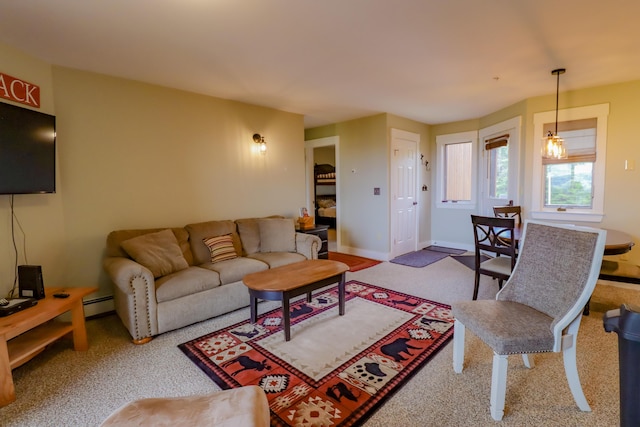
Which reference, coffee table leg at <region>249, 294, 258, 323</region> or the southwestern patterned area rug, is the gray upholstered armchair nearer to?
the southwestern patterned area rug

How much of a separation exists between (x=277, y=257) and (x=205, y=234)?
2.82ft

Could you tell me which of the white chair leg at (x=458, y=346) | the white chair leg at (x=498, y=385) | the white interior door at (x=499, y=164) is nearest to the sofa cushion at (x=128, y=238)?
the white chair leg at (x=458, y=346)

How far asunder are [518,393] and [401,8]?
249 centimetres

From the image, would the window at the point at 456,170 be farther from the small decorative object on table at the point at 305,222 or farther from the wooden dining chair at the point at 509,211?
the small decorative object on table at the point at 305,222

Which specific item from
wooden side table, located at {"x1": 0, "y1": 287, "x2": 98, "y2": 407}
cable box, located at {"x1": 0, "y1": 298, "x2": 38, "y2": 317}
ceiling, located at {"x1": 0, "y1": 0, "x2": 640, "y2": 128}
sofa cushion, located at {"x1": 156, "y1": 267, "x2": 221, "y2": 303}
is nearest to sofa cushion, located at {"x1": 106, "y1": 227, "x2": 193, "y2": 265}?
sofa cushion, located at {"x1": 156, "y1": 267, "x2": 221, "y2": 303}

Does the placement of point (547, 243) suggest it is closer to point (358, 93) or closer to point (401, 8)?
A: point (401, 8)

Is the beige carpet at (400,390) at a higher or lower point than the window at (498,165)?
lower

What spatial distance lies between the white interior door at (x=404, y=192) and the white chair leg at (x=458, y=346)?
3.10 m

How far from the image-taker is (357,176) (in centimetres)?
531

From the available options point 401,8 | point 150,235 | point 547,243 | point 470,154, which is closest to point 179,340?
point 150,235

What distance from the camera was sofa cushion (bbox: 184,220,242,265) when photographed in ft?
11.0

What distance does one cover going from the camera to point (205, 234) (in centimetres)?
346

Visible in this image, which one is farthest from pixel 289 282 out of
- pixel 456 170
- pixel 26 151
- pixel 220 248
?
pixel 456 170

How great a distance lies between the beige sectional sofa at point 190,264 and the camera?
2.46 m
